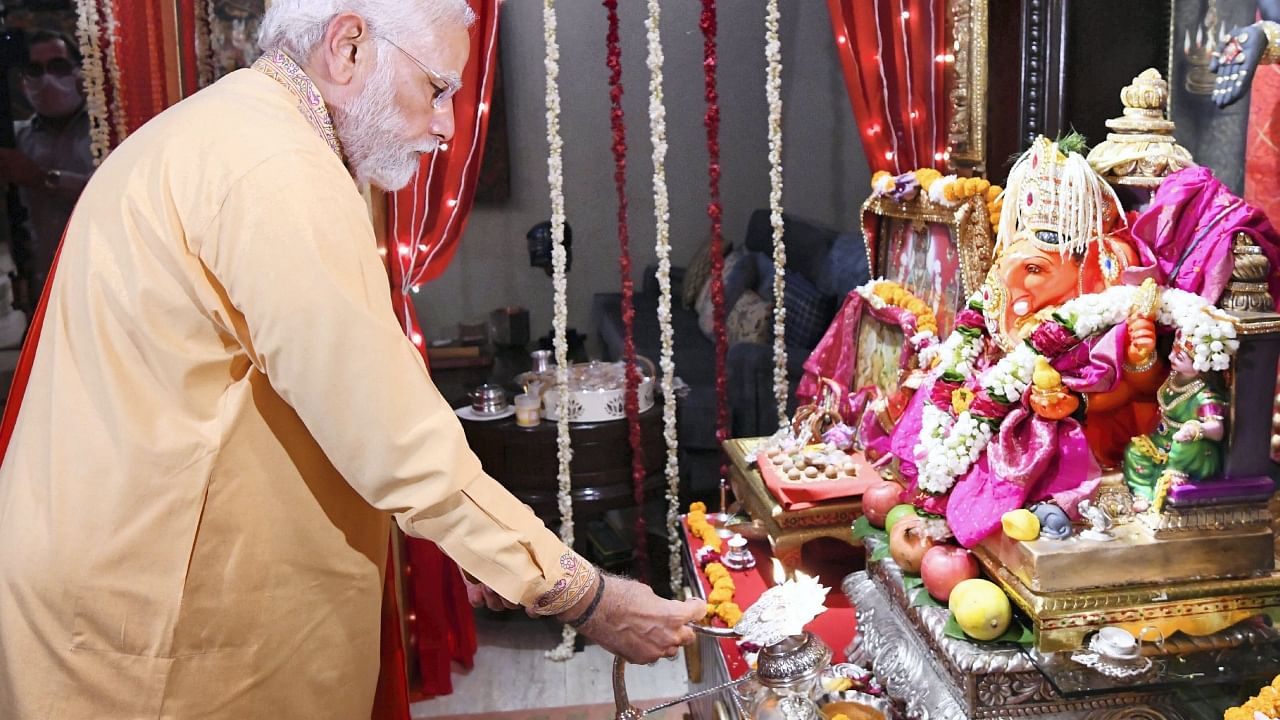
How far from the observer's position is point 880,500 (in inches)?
110

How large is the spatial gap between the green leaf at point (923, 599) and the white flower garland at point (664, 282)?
1.73 meters

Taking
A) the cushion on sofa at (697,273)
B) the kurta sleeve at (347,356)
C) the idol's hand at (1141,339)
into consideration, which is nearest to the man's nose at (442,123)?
the kurta sleeve at (347,356)

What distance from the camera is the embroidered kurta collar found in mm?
1689

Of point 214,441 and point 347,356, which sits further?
point 214,441

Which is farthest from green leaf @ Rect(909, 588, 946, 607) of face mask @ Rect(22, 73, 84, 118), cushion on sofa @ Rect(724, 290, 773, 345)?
face mask @ Rect(22, 73, 84, 118)

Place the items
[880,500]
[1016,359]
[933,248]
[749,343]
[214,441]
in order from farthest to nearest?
[749,343] → [933,248] → [880,500] → [1016,359] → [214,441]

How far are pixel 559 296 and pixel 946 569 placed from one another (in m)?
2.04

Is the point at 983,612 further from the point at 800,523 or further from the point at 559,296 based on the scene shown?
the point at 559,296

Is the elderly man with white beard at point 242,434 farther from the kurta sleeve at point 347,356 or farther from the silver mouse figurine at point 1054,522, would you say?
the silver mouse figurine at point 1054,522

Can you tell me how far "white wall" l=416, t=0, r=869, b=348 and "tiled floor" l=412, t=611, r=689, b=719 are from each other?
1625mm

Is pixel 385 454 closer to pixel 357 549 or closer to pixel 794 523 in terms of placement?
pixel 357 549

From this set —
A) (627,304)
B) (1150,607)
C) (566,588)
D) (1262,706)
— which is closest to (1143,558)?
(1150,607)

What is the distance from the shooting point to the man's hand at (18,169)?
130 inches

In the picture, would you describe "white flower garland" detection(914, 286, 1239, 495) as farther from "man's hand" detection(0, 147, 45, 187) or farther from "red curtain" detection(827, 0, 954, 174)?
"man's hand" detection(0, 147, 45, 187)
